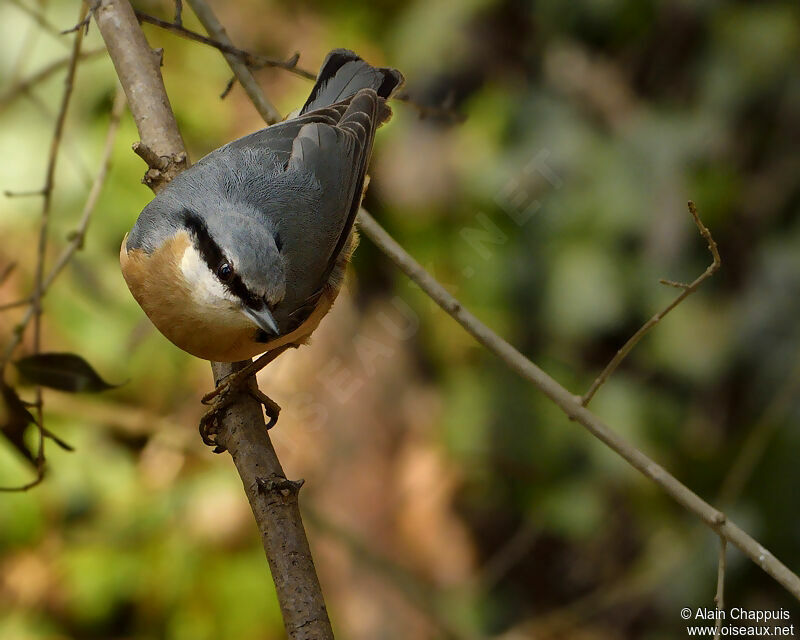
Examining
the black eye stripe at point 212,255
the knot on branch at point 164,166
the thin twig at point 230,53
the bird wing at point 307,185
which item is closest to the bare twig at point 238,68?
the thin twig at point 230,53

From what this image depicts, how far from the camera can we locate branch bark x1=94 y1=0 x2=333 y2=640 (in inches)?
65.9

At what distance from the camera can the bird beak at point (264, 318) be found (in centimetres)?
209

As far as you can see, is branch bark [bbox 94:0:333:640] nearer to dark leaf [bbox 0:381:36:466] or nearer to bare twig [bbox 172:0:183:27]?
bare twig [bbox 172:0:183:27]

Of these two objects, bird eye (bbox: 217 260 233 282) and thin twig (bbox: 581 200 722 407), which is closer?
thin twig (bbox: 581 200 722 407)

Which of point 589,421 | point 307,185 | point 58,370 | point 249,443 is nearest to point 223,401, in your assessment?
point 249,443

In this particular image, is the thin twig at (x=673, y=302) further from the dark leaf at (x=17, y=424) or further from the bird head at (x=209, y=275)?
the dark leaf at (x=17, y=424)

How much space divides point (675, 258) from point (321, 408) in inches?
64.4

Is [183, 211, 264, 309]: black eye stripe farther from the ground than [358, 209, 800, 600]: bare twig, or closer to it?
farther from the ground

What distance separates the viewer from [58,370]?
227cm

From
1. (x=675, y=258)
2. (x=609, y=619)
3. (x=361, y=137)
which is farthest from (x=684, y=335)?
(x=361, y=137)

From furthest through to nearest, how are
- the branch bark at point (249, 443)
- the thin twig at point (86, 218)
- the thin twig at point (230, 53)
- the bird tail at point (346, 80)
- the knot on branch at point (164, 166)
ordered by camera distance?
the bird tail at point (346, 80)
the thin twig at point (86, 218)
the thin twig at point (230, 53)
the knot on branch at point (164, 166)
the branch bark at point (249, 443)
